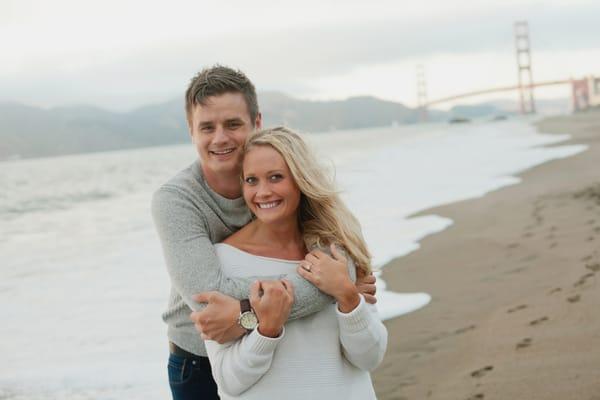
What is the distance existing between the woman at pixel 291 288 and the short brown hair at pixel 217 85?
7.5 inches

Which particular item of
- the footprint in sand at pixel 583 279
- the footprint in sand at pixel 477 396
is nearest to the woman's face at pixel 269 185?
the footprint in sand at pixel 477 396

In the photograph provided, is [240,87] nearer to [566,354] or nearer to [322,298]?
[322,298]

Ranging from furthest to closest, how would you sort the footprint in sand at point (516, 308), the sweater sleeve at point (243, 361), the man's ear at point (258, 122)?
the footprint in sand at point (516, 308)
the man's ear at point (258, 122)
the sweater sleeve at point (243, 361)

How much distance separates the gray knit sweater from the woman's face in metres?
0.14

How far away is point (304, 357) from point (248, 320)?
0.14 m

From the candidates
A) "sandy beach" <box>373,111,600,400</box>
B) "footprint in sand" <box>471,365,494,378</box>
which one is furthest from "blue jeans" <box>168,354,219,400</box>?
"footprint in sand" <box>471,365,494,378</box>

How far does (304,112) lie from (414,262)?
318 feet

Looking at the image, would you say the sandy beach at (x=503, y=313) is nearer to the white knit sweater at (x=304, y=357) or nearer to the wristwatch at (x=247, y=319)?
the white knit sweater at (x=304, y=357)

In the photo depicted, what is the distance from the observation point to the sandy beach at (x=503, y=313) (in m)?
2.47

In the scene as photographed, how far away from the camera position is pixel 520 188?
25.5 ft

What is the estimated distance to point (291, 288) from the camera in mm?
1371

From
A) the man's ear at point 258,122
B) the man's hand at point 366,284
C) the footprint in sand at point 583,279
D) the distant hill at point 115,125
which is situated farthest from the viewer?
the distant hill at point 115,125

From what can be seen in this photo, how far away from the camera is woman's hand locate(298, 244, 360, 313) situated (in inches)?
54.1

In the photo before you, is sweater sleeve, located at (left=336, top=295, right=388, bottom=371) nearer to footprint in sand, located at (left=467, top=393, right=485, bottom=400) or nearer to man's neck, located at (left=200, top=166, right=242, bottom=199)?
man's neck, located at (left=200, top=166, right=242, bottom=199)
